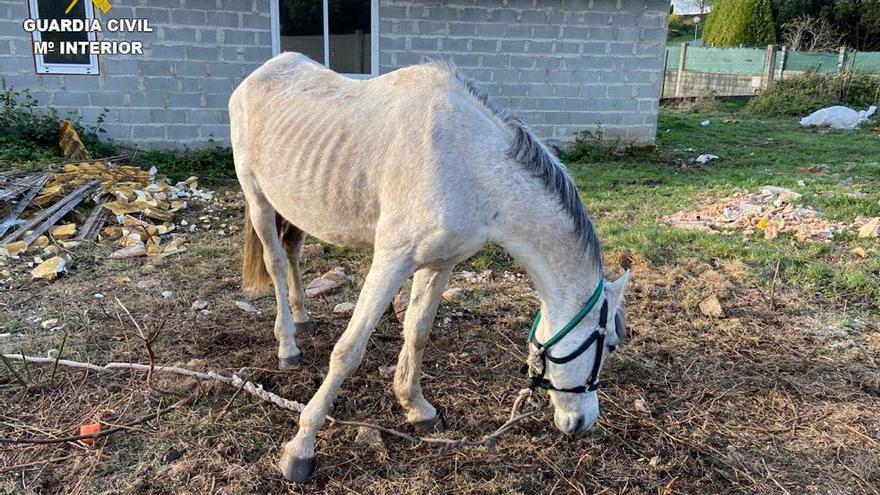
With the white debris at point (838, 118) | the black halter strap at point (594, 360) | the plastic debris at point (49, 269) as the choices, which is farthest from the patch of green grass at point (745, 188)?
the plastic debris at point (49, 269)

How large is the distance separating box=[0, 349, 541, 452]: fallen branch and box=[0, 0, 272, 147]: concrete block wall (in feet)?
19.6

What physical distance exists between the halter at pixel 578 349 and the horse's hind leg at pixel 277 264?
1.59m

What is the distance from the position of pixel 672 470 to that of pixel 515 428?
0.74m

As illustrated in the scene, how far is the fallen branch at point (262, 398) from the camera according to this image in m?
2.69

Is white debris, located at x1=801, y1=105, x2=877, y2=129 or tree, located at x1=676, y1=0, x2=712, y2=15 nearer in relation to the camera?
white debris, located at x1=801, y1=105, x2=877, y2=129

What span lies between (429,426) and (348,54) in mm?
7399

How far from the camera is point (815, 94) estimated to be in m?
16.5

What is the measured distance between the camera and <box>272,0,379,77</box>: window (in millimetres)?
8781

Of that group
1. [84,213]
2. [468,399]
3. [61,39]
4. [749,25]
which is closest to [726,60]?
[749,25]

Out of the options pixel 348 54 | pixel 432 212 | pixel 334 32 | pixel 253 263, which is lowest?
pixel 253 263

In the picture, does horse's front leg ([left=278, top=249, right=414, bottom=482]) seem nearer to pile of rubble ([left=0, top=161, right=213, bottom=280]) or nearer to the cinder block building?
pile of rubble ([left=0, top=161, right=213, bottom=280])

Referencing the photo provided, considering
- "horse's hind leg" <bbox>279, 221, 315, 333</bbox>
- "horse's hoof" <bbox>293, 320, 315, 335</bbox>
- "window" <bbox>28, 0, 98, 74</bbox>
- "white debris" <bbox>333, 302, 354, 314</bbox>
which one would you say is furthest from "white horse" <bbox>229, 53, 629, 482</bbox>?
"window" <bbox>28, 0, 98, 74</bbox>

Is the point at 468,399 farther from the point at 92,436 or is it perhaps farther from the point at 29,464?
the point at 29,464

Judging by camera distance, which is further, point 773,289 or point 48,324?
point 773,289
